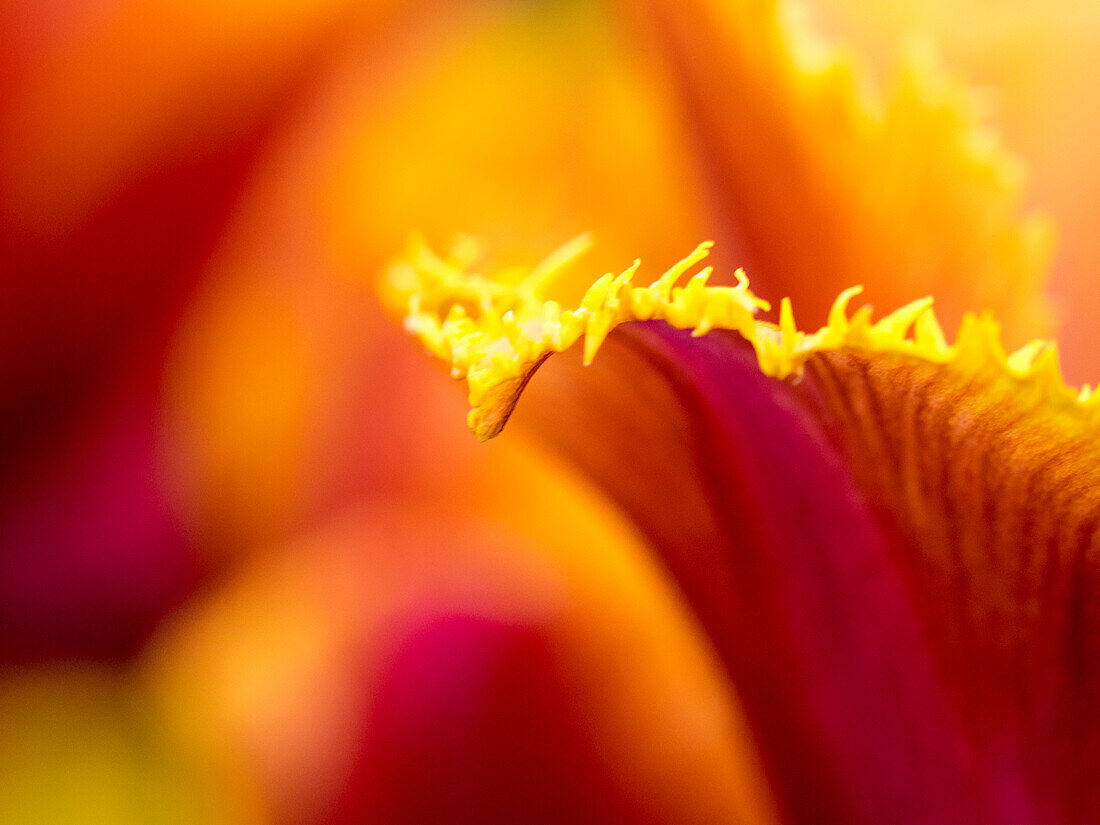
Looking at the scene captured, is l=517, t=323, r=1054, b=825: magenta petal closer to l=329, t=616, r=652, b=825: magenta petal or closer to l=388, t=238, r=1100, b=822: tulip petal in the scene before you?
l=388, t=238, r=1100, b=822: tulip petal

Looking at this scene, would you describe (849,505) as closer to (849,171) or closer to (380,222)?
(849,171)

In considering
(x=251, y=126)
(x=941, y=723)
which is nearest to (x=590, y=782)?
(x=941, y=723)

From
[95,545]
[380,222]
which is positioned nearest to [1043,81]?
[380,222]

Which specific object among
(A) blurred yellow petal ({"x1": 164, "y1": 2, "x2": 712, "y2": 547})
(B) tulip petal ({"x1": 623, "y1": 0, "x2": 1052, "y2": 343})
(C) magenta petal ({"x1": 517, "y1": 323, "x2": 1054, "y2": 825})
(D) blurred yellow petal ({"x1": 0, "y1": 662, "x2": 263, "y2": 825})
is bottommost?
(C) magenta petal ({"x1": 517, "y1": 323, "x2": 1054, "y2": 825})

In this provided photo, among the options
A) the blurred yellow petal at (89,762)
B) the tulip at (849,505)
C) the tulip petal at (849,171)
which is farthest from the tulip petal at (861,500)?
the blurred yellow petal at (89,762)

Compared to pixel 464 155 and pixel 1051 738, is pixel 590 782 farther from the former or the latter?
pixel 464 155

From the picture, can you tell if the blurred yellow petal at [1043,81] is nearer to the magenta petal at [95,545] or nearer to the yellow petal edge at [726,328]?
the yellow petal edge at [726,328]

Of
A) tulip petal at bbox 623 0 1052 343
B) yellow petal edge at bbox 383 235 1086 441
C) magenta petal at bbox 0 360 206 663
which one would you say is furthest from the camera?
magenta petal at bbox 0 360 206 663

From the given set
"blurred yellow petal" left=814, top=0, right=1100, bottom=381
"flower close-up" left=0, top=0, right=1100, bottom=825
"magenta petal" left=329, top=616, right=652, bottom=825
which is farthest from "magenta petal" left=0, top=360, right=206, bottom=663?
"blurred yellow petal" left=814, top=0, right=1100, bottom=381
